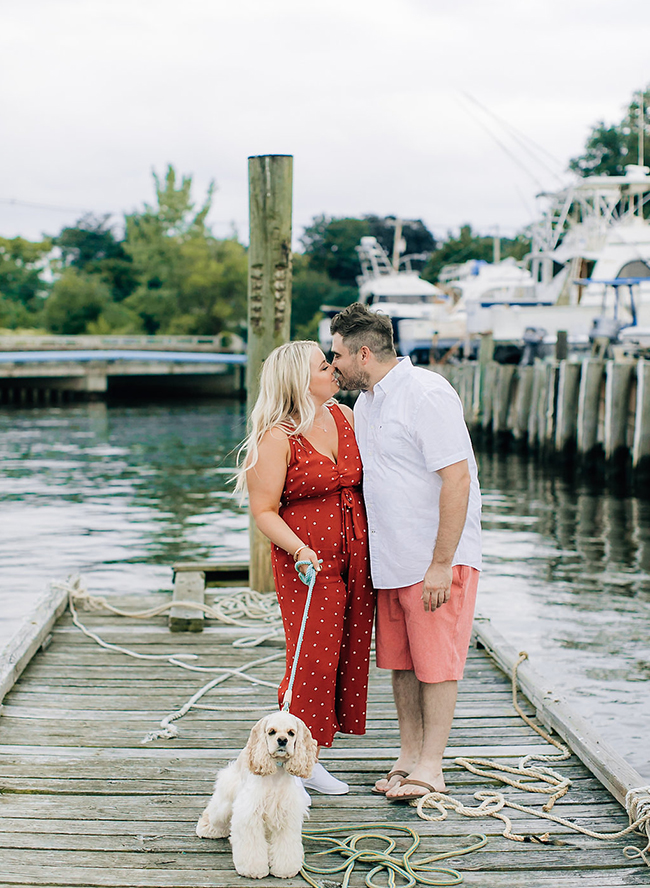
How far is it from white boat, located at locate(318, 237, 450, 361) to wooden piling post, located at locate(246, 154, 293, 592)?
106 feet

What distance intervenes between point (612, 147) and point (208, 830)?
66.8m

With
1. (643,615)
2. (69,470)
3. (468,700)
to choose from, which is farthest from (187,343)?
(468,700)

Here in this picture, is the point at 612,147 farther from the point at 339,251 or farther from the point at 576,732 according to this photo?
the point at 576,732

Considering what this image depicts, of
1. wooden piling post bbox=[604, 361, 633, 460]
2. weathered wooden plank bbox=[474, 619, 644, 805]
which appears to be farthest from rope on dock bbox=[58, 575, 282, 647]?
wooden piling post bbox=[604, 361, 633, 460]

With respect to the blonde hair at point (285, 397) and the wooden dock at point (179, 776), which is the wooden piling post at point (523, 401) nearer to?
the wooden dock at point (179, 776)

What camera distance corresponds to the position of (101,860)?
3.42 m

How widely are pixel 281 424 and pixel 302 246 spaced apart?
303 ft

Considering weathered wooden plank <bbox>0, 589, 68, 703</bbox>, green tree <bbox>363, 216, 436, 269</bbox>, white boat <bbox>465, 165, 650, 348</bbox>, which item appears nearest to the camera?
weathered wooden plank <bbox>0, 589, 68, 703</bbox>

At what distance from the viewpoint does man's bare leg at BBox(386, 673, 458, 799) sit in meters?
4.01

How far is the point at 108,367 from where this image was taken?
5397 cm

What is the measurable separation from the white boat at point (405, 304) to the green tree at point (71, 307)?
25531 mm

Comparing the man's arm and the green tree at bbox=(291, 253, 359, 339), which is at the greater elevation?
the green tree at bbox=(291, 253, 359, 339)

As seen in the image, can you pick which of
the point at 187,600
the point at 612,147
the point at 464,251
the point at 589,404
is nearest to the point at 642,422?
the point at 589,404

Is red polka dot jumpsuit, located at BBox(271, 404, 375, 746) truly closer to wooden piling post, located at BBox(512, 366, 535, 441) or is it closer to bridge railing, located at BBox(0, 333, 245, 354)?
wooden piling post, located at BBox(512, 366, 535, 441)
